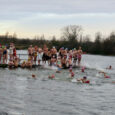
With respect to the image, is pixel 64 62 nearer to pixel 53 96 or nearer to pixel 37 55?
pixel 37 55

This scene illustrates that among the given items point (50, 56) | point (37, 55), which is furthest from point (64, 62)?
point (37, 55)

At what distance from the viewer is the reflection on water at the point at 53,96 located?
14.2 meters

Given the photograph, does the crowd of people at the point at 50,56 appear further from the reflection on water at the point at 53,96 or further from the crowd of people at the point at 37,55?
the reflection on water at the point at 53,96

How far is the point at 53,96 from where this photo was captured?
17.4 m

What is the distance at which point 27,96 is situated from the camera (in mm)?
17031

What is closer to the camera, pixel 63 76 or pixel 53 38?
pixel 63 76

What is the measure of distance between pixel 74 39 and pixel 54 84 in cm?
8572

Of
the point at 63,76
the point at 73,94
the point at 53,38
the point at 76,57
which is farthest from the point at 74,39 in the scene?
the point at 73,94

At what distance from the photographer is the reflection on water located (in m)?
14.2

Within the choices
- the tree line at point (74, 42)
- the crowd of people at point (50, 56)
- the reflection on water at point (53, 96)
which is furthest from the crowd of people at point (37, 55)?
the tree line at point (74, 42)

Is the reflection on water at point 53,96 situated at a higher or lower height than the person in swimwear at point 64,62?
lower

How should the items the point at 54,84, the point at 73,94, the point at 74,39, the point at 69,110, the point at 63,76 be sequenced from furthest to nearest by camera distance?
the point at 74,39
the point at 63,76
the point at 54,84
the point at 73,94
the point at 69,110

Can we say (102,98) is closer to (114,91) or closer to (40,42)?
(114,91)

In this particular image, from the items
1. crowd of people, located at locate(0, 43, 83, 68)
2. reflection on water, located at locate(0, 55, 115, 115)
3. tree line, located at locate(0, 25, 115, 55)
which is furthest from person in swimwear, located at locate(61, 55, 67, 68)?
tree line, located at locate(0, 25, 115, 55)
